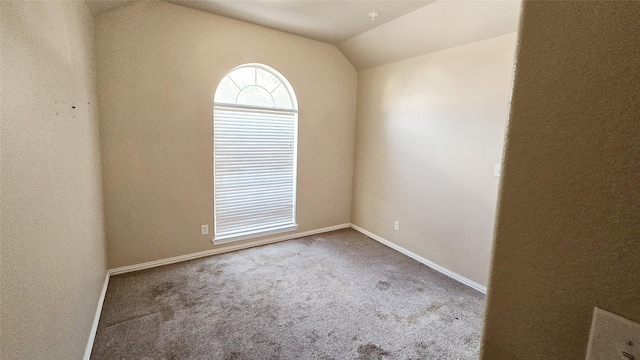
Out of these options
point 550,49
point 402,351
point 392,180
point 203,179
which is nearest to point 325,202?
point 392,180

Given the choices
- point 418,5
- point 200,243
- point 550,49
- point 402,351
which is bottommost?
point 402,351

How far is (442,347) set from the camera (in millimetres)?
1980

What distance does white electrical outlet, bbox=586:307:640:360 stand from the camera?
0.34 m

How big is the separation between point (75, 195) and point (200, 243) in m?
1.68


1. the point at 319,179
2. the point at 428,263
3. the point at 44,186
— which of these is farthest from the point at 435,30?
the point at 44,186

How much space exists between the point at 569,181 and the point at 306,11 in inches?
119

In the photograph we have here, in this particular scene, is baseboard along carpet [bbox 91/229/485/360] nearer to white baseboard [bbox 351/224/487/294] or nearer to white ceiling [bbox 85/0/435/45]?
white baseboard [bbox 351/224/487/294]

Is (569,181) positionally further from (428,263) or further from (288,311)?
(428,263)

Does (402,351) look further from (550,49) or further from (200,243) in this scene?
(200,243)

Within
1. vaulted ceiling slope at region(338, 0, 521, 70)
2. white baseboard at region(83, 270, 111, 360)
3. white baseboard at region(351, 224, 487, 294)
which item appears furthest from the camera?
white baseboard at region(351, 224, 487, 294)

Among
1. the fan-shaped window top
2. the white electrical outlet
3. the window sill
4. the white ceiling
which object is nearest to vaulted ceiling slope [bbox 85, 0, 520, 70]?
the white ceiling

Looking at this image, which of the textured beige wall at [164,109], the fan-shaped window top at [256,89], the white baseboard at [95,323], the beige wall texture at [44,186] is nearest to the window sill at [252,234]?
the textured beige wall at [164,109]

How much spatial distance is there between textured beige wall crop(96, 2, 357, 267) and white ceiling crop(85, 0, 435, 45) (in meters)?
0.13

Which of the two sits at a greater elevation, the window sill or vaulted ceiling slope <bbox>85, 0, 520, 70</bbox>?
vaulted ceiling slope <bbox>85, 0, 520, 70</bbox>
